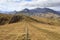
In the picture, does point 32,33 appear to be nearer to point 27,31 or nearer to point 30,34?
point 30,34

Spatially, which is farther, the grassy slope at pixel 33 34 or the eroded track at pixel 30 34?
the grassy slope at pixel 33 34

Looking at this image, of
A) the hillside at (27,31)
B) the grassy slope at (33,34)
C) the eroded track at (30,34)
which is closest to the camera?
the eroded track at (30,34)

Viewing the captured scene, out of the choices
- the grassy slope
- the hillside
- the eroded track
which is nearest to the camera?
the eroded track

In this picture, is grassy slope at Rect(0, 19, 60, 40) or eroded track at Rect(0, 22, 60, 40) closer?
eroded track at Rect(0, 22, 60, 40)

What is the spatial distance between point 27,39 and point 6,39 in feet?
16.1

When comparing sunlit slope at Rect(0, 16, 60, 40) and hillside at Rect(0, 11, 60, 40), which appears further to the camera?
hillside at Rect(0, 11, 60, 40)

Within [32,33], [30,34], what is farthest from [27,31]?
[30,34]

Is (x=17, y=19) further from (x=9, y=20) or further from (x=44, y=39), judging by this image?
(x=44, y=39)

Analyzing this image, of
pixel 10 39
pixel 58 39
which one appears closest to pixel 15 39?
pixel 10 39

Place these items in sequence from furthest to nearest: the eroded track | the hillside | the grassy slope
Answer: the hillside → the grassy slope → the eroded track

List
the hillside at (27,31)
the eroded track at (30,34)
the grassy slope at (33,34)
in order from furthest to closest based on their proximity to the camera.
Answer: the hillside at (27,31) → the grassy slope at (33,34) → the eroded track at (30,34)

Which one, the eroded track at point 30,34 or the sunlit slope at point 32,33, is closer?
the eroded track at point 30,34

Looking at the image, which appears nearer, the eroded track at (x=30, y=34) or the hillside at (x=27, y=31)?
the eroded track at (x=30, y=34)

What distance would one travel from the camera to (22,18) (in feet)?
300
